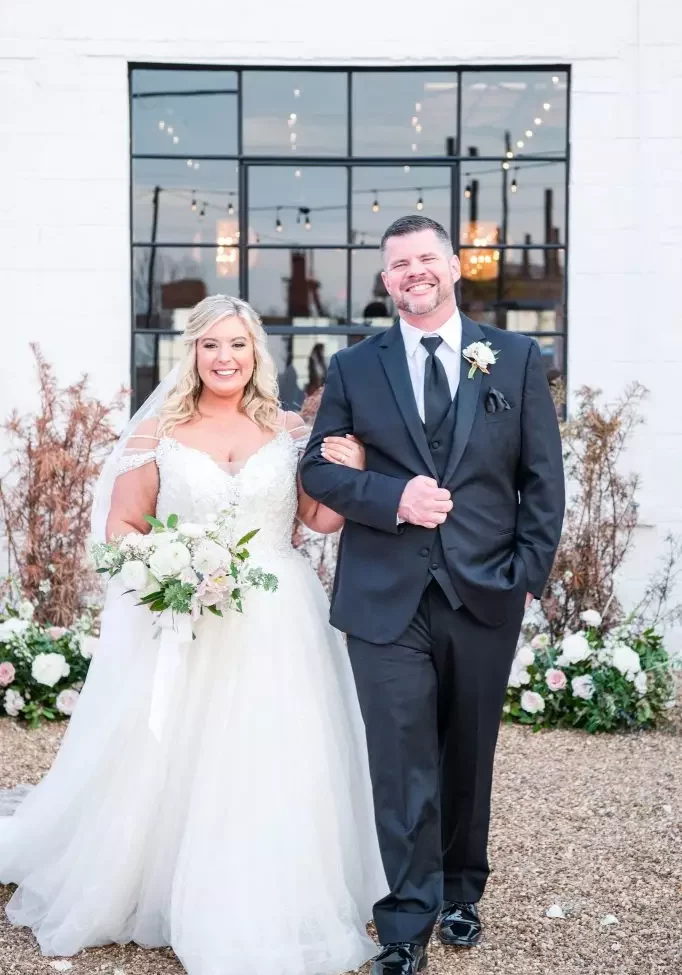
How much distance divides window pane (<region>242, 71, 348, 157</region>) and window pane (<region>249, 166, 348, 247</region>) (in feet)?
0.42

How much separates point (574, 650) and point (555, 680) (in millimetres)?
182

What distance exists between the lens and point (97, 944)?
147 inches

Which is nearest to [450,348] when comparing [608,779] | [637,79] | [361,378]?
[361,378]

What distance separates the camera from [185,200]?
7.83 m

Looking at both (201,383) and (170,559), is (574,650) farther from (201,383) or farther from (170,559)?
(170,559)

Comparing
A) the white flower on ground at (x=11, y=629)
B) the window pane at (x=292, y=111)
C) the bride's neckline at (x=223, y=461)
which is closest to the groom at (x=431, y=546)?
the bride's neckline at (x=223, y=461)

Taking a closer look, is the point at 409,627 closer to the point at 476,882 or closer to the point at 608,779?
the point at 476,882

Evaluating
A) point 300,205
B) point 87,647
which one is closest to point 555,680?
point 87,647

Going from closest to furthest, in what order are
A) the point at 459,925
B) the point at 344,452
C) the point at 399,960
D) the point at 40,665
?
the point at 399,960 → the point at 344,452 → the point at 459,925 → the point at 40,665

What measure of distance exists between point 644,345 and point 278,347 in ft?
7.61

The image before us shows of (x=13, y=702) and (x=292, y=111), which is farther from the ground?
(x=292, y=111)

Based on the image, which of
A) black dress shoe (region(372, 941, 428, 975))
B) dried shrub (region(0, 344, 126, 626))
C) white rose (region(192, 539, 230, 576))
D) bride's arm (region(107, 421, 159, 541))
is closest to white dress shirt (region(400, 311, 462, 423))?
white rose (region(192, 539, 230, 576))

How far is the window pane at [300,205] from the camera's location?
7816mm

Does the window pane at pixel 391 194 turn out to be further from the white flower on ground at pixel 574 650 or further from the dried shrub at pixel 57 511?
the white flower on ground at pixel 574 650
